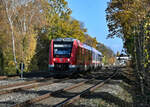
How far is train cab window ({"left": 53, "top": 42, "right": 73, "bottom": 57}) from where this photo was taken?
20.0m

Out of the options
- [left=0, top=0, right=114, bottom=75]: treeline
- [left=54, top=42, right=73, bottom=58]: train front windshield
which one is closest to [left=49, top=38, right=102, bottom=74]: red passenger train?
[left=54, top=42, right=73, bottom=58]: train front windshield

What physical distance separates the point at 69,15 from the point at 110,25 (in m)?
18.6

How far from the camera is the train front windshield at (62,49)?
20.0 m

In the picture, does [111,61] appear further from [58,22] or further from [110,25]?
[110,25]

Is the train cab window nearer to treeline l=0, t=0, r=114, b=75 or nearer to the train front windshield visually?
the train front windshield

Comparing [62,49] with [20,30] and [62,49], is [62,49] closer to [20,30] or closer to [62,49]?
[62,49]

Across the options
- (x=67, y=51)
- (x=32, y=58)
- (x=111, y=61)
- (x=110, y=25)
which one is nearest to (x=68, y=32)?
(x=32, y=58)

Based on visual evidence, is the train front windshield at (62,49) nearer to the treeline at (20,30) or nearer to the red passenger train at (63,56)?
the red passenger train at (63,56)

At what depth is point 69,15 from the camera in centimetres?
4472

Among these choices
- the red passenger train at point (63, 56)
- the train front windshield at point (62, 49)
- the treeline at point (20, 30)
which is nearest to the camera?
the red passenger train at point (63, 56)

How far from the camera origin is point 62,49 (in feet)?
66.3

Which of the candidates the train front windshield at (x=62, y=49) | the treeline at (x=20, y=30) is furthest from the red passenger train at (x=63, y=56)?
the treeline at (x=20, y=30)

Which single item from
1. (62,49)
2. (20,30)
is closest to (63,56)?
(62,49)

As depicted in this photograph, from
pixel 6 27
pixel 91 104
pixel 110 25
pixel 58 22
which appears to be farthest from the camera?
pixel 58 22
